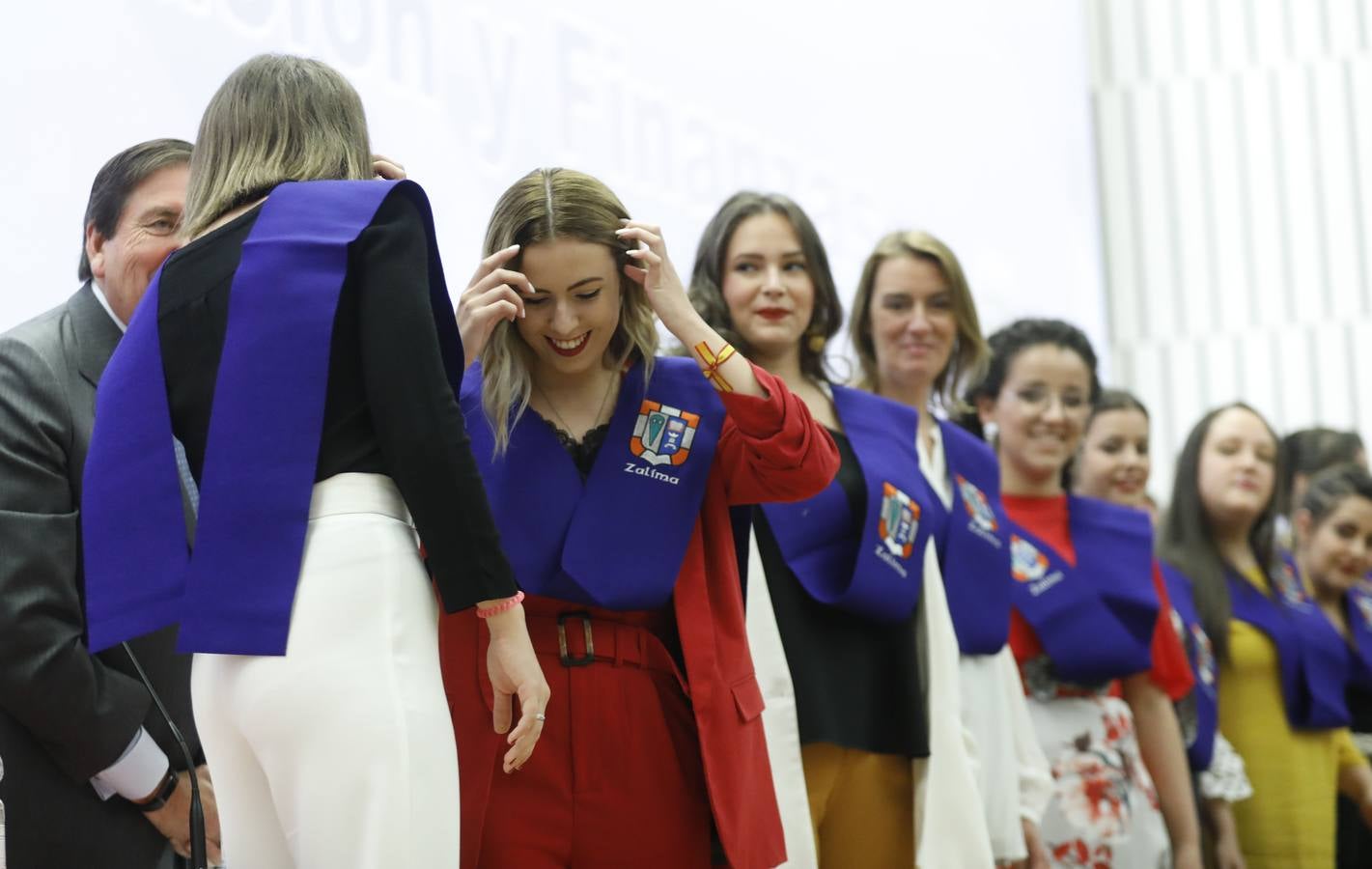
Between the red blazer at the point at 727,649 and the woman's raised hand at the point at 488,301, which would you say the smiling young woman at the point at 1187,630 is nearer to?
the red blazer at the point at 727,649

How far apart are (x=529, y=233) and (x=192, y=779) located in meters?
0.80

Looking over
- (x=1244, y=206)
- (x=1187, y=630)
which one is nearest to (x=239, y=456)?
(x=1187, y=630)

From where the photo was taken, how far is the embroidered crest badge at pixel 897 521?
263cm

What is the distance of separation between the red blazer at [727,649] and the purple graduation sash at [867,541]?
39 cm

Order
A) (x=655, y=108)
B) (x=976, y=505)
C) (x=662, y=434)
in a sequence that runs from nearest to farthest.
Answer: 1. (x=662, y=434)
2. (x=976, y=505)
3. (x=655, y=108)

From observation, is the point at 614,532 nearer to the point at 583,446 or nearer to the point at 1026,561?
the point at 583,446

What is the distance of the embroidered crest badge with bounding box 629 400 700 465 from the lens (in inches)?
85.0

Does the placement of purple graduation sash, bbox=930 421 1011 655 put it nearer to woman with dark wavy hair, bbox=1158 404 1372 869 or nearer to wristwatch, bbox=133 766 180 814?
woman with dark wavy hair, bbox=1158 404 1372 869

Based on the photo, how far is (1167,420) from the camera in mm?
8023

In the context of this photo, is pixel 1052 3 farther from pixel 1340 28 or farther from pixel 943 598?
pixel 943 598

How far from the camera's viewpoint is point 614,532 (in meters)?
2.07

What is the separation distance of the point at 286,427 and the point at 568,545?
461 mm

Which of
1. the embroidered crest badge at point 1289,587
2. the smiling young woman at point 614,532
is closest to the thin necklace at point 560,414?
the smiling young woman at point 614,532

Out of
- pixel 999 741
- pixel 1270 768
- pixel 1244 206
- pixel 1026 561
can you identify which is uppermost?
pixel 1244 206
